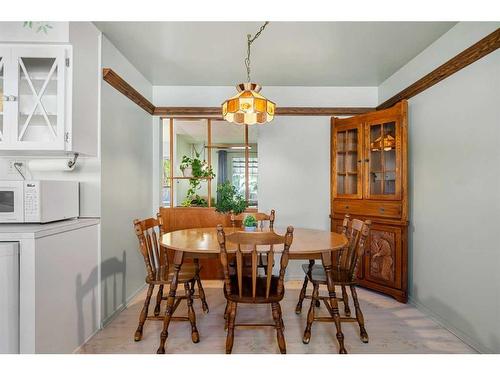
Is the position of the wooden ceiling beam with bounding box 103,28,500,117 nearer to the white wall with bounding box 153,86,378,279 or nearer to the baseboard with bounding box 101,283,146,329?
the white wall with bounding box 153,86,378,279

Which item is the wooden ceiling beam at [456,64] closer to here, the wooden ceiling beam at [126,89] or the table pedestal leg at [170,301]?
the table pedestal leg at [170,301]

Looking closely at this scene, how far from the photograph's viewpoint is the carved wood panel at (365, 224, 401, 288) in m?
2.79

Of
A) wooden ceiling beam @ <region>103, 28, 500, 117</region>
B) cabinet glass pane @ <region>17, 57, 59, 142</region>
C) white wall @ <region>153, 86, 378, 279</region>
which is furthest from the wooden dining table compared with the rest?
wooden ceiling beam @ <region>103, 28, 500, 117</region>

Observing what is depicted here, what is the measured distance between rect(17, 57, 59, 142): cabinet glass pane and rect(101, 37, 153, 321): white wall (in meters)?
0.40

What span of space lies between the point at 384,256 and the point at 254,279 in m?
1.81

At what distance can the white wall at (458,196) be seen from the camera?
6.01ft

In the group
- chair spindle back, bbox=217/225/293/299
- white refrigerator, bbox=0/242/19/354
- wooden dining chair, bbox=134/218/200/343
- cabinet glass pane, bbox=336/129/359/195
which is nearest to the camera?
white refrigerator, bbox=0/242/19/354

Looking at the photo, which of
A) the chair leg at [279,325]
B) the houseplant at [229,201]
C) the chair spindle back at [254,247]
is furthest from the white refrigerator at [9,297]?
the houseplant at [229,201]

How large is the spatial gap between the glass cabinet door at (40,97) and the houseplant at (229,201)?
1.69 metres

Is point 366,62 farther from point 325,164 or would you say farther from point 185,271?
point 185,271

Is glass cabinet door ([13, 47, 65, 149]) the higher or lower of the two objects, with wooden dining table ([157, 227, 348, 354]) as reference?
higher

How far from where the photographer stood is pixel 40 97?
1.86 meters

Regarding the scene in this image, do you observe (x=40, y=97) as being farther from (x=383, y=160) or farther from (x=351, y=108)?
(x=351, y=108)

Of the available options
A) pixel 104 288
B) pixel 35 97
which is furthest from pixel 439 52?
pixel 104 288
